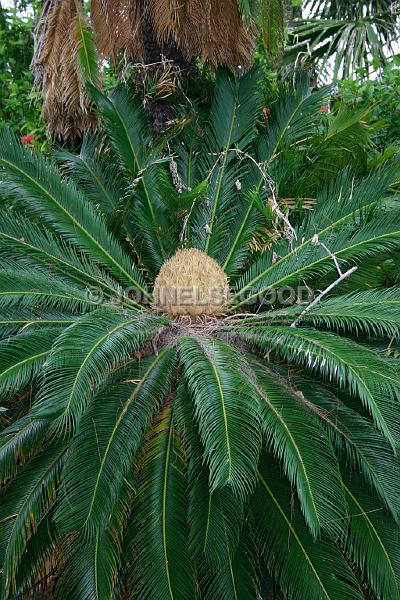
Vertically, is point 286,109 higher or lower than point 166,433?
higher

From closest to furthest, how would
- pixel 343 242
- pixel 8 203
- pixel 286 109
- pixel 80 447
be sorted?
pixel 80 447 → pixel 343 242 → pixel 8 203 → pixel 286 109

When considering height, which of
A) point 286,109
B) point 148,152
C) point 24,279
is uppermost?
point 286,109

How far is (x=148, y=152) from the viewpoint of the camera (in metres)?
4.34

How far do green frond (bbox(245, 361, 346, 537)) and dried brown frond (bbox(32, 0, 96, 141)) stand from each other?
9.53 ft

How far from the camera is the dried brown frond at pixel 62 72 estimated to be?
4934mm

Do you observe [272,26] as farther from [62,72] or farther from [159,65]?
[62,72]

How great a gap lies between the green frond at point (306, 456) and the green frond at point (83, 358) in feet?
2.11

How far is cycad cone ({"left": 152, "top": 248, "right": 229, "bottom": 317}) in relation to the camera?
3.90 metres

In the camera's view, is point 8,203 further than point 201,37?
No

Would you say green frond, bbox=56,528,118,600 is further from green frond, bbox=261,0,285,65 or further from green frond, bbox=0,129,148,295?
green frond, bbox=261,0,285,65

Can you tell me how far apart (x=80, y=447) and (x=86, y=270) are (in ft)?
4.52

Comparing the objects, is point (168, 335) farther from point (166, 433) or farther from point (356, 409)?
point (356, 409)

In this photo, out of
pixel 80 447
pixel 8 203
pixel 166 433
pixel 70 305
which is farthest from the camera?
pixel 8 203

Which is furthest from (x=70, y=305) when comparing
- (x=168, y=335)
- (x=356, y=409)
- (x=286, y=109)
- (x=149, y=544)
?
(x=286, y=109)
